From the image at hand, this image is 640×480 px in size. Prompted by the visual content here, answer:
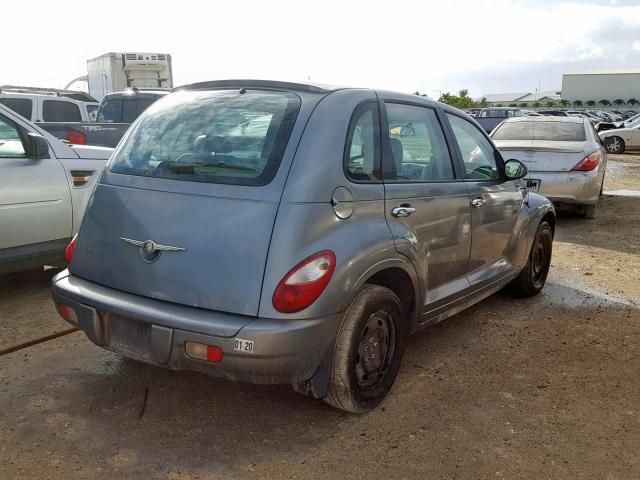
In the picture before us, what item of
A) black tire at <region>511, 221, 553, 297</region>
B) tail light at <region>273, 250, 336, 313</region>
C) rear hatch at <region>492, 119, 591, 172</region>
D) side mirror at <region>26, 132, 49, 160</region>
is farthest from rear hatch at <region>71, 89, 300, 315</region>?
rear hatch at <region>492, 119, 591, 172</region>

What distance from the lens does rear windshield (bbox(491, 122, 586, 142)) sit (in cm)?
923

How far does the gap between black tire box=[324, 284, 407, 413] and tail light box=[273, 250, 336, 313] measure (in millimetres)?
301

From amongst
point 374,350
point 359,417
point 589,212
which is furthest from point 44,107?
point 359,417

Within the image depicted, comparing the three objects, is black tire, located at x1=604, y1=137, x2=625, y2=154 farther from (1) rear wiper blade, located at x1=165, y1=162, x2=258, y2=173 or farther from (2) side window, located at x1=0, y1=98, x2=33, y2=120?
(1) rear wiper blade, located at x1=165, y1=162, x2=258, y2=173

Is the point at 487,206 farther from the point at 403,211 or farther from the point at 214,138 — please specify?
the point at 214,138

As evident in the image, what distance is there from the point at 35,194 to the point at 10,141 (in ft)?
1.67

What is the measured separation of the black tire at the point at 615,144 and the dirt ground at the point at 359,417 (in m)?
19.2

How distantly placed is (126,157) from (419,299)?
181 centimetres

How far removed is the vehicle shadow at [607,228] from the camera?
7.75 metres

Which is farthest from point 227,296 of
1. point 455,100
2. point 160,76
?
point 455,100

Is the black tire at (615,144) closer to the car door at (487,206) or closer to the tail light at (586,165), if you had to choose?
the tail light at (586,165)

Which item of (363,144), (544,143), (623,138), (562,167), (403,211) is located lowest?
(623,138)

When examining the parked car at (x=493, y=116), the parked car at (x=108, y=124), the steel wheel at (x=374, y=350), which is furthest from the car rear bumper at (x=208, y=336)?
the parked car at (x=493, y=116)

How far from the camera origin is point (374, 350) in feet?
11.0
